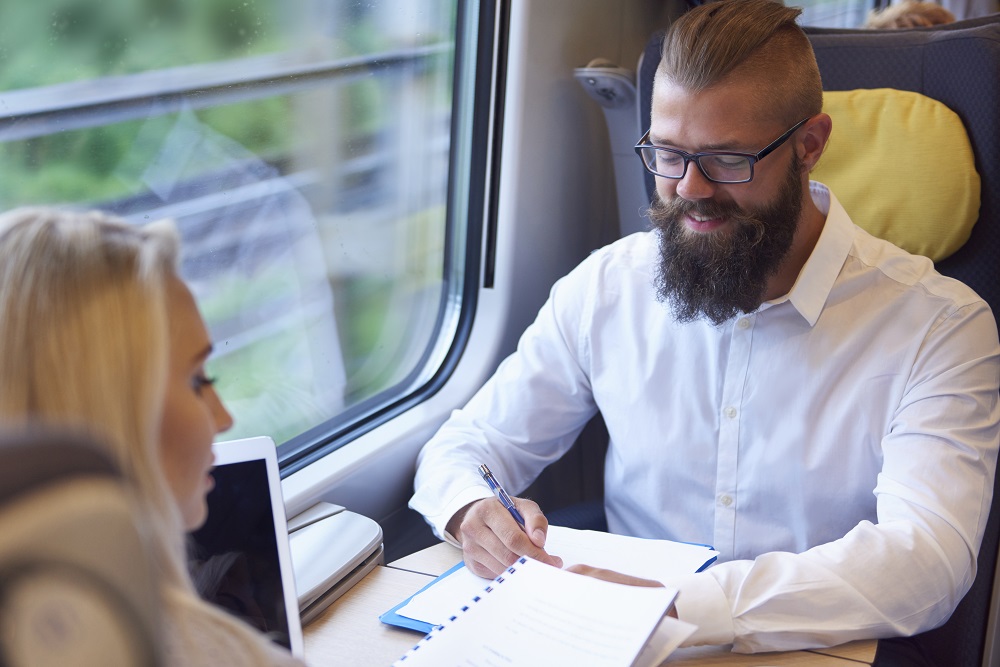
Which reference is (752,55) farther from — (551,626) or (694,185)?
(551,626)

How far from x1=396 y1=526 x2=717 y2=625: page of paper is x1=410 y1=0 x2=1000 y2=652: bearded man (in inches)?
1.6

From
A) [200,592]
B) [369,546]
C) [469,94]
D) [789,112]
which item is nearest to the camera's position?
[200,592]

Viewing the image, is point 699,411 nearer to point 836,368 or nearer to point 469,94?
Answer: point 836,368

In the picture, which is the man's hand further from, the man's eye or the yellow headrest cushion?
the yellow headrest cushion

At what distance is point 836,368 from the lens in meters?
1.42

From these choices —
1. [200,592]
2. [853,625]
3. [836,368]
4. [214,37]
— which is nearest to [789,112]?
[836,368]

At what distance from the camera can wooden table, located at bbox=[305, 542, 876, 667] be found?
1.05m

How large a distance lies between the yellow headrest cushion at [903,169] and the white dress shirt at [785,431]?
0.39ft

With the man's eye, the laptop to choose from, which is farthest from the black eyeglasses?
the man's eye

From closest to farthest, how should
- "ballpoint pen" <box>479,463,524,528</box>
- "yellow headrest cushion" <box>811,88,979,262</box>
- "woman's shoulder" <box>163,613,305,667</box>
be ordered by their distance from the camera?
"woman's shoulder" <box>163,613,305,667</box> < "ballpoint pen" <box>479,463,524,528</box> < "yellow headrest cushion" <box>811,88,979,262</box>

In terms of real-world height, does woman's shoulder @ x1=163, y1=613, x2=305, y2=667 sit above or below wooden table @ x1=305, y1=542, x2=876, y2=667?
above

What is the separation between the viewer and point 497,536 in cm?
124

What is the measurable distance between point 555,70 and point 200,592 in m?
1.42

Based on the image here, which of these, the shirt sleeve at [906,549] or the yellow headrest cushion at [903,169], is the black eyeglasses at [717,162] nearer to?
the yellow headrest cushion at [903,169]
